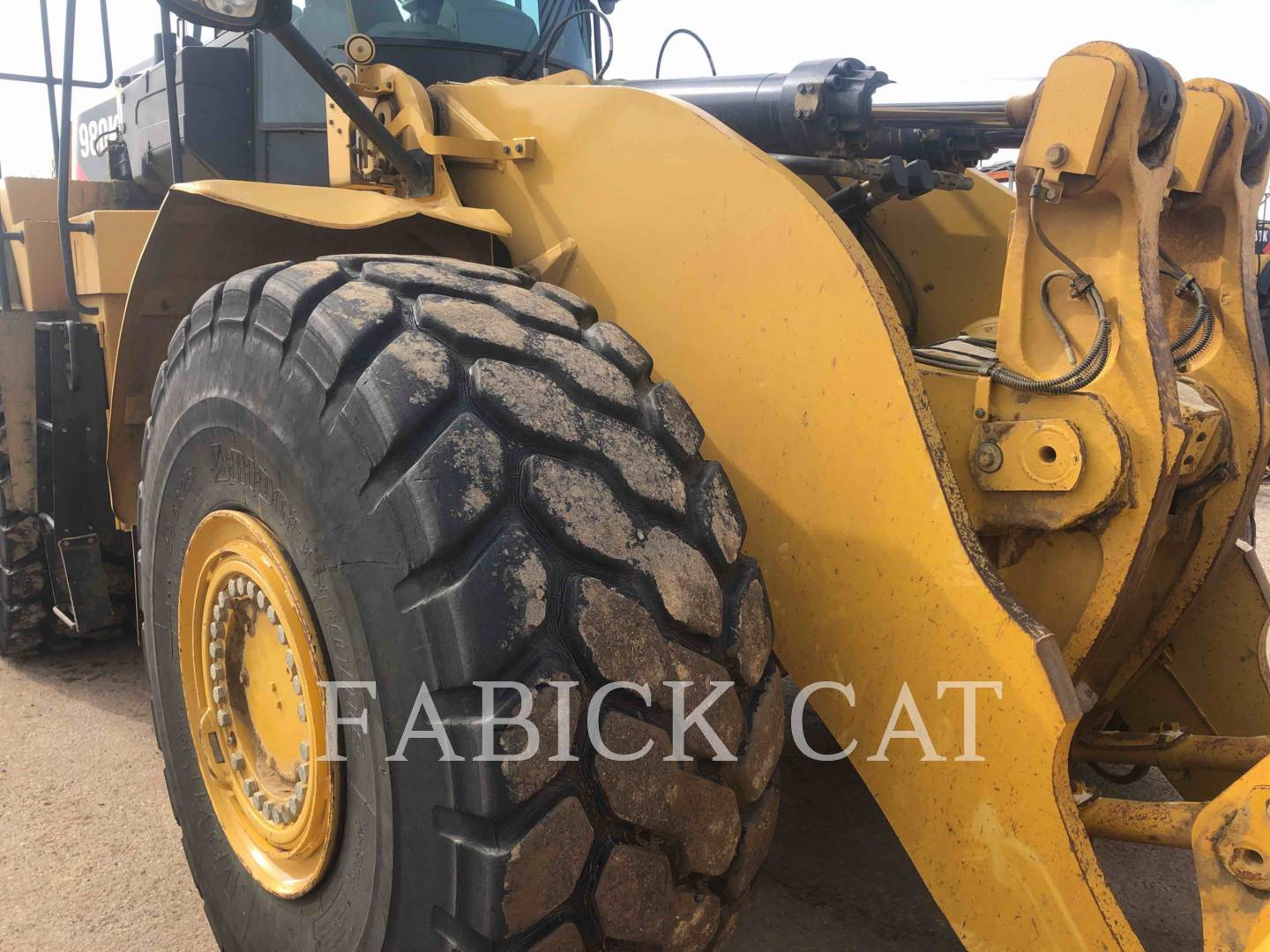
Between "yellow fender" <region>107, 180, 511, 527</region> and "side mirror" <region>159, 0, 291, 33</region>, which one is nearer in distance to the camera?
"side mirror" <region>159, 0, 291, 33</region>

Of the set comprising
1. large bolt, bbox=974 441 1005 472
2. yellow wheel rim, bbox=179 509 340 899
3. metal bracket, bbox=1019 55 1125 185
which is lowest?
yellow wheel rim, bbox=179 509 340 899

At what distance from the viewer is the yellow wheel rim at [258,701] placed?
1792 mm

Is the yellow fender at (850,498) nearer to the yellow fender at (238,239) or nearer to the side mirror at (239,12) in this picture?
the yellow fender at (238,239)

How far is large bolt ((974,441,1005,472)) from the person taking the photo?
1.84 metres

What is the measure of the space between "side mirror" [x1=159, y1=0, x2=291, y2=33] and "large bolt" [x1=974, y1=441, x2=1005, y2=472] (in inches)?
58.7

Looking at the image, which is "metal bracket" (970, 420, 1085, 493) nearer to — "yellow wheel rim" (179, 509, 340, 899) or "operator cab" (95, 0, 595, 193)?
"yellow wheel rim" (179, 509, 340, 899)

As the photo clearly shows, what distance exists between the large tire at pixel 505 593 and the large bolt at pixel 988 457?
0.45 m

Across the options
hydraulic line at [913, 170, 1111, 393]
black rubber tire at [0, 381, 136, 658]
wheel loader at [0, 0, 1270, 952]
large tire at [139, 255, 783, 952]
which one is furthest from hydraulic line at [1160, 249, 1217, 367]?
black rubber tire at [0, 381, 136, 658]

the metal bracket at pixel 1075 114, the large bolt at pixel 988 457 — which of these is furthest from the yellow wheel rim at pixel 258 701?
the metal bracket at pixel 1075 114

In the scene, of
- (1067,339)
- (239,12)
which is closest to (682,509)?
(1067,339)

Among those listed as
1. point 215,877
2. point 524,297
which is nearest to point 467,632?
point 524,297

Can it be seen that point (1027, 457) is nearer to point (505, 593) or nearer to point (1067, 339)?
point (1067, 339)

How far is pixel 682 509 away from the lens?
64.2 inches

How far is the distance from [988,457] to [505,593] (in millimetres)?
889
